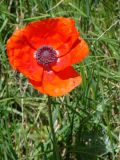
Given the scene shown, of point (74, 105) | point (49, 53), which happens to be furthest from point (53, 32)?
point (74, 105)

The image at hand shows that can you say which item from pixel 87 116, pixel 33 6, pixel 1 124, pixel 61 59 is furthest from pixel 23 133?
pixel 33 6

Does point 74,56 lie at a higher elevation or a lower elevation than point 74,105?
higher

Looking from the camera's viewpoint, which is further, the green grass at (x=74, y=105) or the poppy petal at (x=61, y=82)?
the green grass at (x=74, y=105)

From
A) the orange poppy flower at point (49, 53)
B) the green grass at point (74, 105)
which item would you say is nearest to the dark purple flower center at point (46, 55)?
the orange poppy flower at point (49, 53)

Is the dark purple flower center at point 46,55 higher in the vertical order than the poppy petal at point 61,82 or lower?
higher

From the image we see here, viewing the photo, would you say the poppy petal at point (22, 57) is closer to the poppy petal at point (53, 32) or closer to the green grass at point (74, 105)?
the poppy petal at point (53, 32)

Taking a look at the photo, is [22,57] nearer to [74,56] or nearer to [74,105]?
[74,56]
